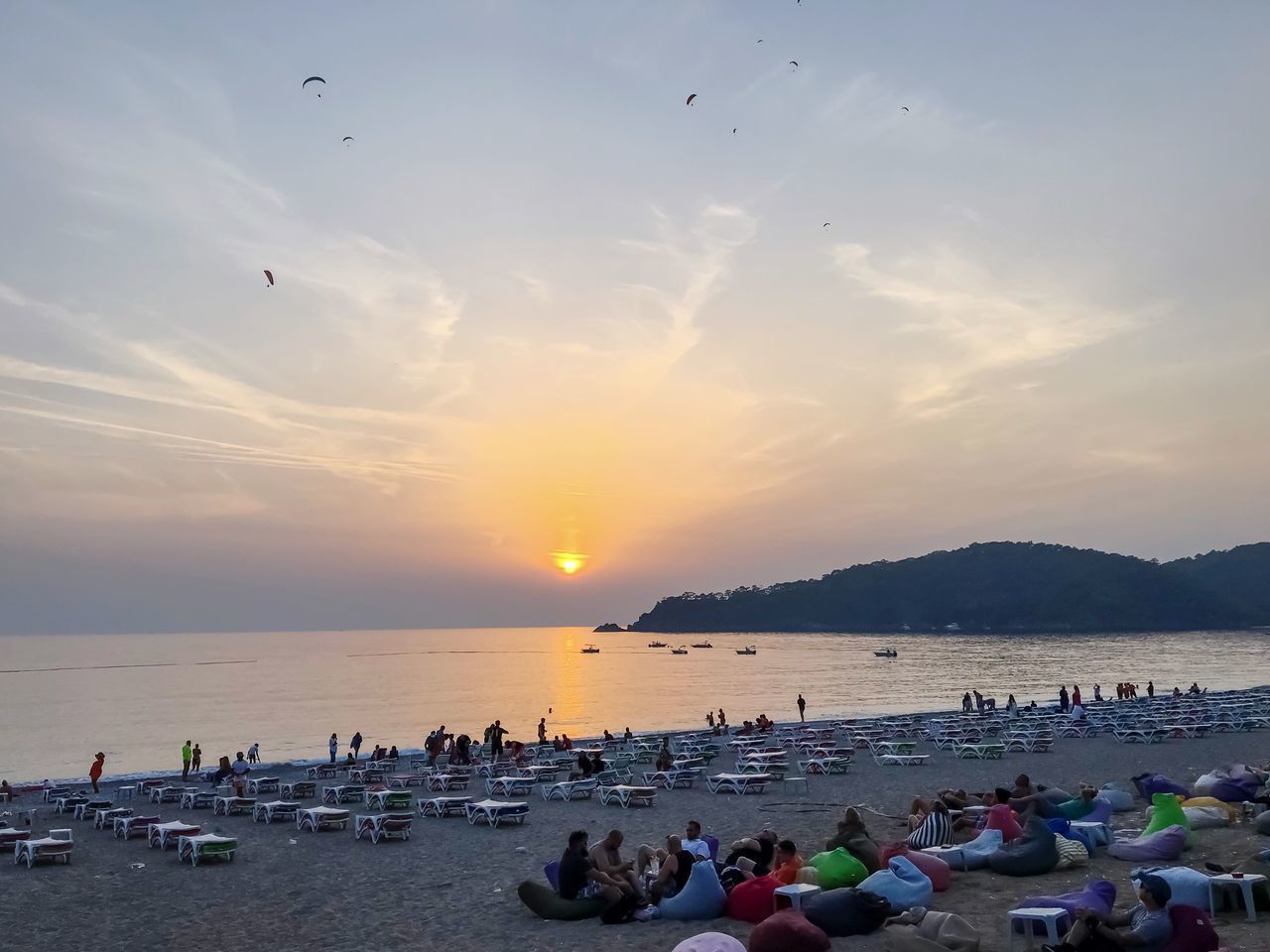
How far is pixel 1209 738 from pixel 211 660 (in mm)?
164412

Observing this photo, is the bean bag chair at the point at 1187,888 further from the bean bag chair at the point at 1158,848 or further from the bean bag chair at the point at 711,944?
the bean bag chair at the point at 711,944

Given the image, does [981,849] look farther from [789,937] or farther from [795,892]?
[789,937]

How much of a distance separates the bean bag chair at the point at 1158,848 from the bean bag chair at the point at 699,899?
174 inches

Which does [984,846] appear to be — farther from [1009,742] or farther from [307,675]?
Answer: [307,675]

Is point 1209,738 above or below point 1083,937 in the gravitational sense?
below

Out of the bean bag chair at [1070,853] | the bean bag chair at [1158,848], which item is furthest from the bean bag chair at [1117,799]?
the bean bag chair at [1070,853]

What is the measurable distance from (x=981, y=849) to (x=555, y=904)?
4396 mm

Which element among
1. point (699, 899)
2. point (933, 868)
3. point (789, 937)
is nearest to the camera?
point (789, 937)

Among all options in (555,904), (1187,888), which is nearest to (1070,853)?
(1187,888)

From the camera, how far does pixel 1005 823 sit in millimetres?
9930

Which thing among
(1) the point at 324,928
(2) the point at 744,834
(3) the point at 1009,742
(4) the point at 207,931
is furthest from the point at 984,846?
(3) the point at 1009,742

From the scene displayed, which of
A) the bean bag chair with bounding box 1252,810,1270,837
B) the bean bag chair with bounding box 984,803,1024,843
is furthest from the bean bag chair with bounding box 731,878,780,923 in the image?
the bean bag chair with bounding box 1252,810,1270,837

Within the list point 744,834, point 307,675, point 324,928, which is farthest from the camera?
point 307,675

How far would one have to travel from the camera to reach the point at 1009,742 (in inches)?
974
